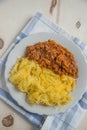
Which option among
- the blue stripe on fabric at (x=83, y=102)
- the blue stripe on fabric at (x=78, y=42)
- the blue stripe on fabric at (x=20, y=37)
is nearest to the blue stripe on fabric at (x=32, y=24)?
the blue stripe on fabric at (x=20, y=37)

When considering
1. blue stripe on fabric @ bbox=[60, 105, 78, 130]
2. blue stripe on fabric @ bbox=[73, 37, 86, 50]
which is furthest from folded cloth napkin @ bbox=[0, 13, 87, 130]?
blue stripe on fabric @ bbox=[73, 37, 86, 50]

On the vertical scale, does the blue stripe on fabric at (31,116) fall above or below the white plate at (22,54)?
below

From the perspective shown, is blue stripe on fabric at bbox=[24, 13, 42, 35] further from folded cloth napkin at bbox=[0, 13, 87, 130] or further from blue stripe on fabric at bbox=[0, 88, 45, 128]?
blue stripe on fabric at bbox=[0, 88, 45, 128]

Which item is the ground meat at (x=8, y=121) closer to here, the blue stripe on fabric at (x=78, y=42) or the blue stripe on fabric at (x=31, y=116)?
the blue stripe on fabric at (x=31, y=116)

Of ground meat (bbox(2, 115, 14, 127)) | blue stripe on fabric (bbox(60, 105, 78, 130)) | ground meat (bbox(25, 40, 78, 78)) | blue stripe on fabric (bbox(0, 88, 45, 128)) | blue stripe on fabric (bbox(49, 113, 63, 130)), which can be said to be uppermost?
ground meat (bbox(25, 40, 78, 78))

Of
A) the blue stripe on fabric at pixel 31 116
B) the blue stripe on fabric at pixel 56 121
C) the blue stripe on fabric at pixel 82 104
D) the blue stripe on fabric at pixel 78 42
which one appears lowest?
the blue stripe on fabric at pixel 31 116

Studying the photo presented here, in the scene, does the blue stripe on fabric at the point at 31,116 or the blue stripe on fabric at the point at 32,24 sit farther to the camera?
the blue stripe on fabric at the point at 32,24

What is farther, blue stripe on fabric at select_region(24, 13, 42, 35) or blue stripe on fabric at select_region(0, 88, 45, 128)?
blue stripe on fabric at select_region(24, 13, 42, 35)

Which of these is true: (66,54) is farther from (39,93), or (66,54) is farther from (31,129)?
(31,129)
